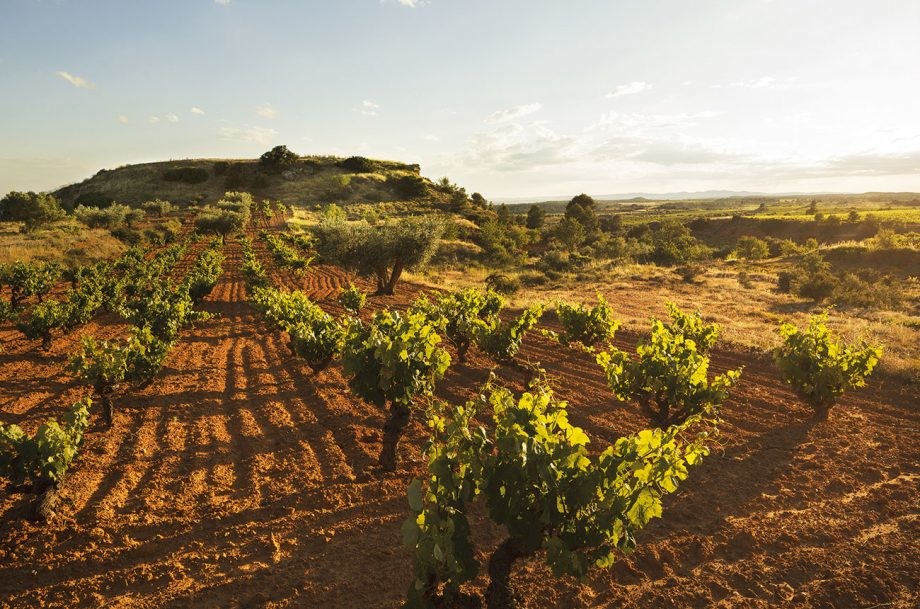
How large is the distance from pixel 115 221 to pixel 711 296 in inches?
2672

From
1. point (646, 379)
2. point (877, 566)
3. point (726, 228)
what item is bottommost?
point (877, 566)

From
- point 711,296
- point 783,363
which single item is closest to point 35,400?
point 783,363

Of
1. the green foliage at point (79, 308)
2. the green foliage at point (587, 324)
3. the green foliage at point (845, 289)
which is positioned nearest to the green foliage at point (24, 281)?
the green foliage at point (79, 308)

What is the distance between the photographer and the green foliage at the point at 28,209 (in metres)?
53.8

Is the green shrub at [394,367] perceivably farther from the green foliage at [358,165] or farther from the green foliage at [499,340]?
the green foliage at [358,165]

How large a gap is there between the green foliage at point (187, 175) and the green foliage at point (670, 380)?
102 m

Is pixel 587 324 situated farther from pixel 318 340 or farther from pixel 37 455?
pixel 37 455

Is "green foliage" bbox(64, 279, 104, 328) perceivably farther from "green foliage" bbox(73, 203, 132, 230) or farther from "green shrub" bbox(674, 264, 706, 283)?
"green foliage" bbox(73, 203, 132, 230)

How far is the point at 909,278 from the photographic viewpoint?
3844 cm

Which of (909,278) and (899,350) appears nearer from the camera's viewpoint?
(899,350)

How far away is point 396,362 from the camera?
9.48 m

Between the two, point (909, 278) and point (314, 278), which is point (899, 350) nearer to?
point (909, 278)

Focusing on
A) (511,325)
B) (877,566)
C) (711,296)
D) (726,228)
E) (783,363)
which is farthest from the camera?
(726,228)

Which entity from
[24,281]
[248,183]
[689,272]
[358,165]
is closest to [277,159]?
[248,183]
